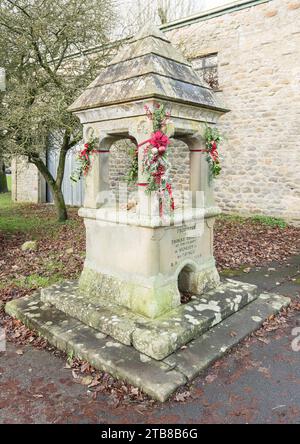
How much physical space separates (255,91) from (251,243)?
488 centimetres

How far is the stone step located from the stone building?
20.4 ft

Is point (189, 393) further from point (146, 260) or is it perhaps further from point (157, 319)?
point (146, 260)

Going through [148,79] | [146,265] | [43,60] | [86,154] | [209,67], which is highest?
[209,67]

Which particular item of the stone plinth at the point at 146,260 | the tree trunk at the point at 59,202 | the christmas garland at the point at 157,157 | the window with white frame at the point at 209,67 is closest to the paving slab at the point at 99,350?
the stone plinth at the point at 146,260

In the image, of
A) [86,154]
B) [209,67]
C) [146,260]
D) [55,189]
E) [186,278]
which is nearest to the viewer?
[146,260]

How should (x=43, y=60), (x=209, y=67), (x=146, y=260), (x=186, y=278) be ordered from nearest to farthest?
1. (x=146, y=260)
2. (x=186, y=278)
3. (x=43, y=60)
4. (x=209, y=67)

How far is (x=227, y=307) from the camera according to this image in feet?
12.3

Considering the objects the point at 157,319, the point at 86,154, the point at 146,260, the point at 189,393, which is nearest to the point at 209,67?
the point at 86,154

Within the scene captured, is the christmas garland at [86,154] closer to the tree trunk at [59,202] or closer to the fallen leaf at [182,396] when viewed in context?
the fallen leaf at [182,396]

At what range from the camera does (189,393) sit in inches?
103

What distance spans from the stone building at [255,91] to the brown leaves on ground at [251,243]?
1.03m

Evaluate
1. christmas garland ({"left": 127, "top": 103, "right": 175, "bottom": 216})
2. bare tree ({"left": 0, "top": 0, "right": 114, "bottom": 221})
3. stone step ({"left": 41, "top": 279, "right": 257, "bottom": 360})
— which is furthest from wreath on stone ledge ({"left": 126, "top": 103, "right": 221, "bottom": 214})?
bare tree ({"left": 0, "top": 0, "right": 114, "bottom": 221})

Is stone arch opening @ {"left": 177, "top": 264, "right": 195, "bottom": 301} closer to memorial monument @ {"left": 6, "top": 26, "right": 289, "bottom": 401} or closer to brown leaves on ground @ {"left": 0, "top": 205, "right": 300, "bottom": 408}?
memorial monument @ {"left": 6, "top": 26, "right": 289, "bottom": 401}
